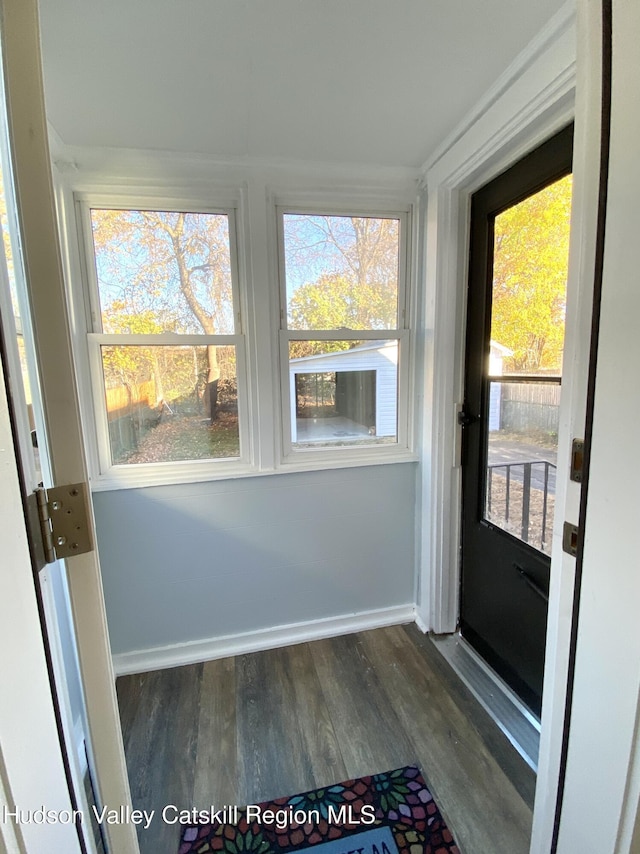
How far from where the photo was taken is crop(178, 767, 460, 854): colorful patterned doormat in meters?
1.12

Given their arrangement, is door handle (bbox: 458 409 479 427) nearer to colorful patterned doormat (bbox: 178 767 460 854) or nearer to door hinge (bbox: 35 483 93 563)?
colorful patterned doormat (bbox: 178 767 460 854)

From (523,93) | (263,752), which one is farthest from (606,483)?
(263,752)

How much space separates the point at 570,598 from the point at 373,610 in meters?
1.46

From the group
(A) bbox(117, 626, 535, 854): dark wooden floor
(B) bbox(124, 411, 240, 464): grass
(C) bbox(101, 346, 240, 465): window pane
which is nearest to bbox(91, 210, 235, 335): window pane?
(C) bbox(101, 346, 240, 465): window pane

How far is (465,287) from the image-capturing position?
1.70 metres

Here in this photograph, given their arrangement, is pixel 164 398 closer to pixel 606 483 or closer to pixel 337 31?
pixel 337 31

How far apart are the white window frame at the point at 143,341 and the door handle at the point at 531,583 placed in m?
1.24

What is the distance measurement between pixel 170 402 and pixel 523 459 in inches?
61.4

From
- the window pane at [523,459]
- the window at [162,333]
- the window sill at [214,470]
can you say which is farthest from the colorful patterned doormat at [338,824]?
the window at [162,333]

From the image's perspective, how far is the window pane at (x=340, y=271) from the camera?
1.78 metres

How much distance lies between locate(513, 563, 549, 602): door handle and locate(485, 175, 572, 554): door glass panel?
0.12 metres

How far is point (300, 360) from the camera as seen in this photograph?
183 centimetres

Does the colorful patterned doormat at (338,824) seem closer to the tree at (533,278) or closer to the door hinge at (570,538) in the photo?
the door hinge at (570,538)

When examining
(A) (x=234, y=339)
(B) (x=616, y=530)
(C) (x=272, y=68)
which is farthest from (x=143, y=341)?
(B) (x=616, y=530)
